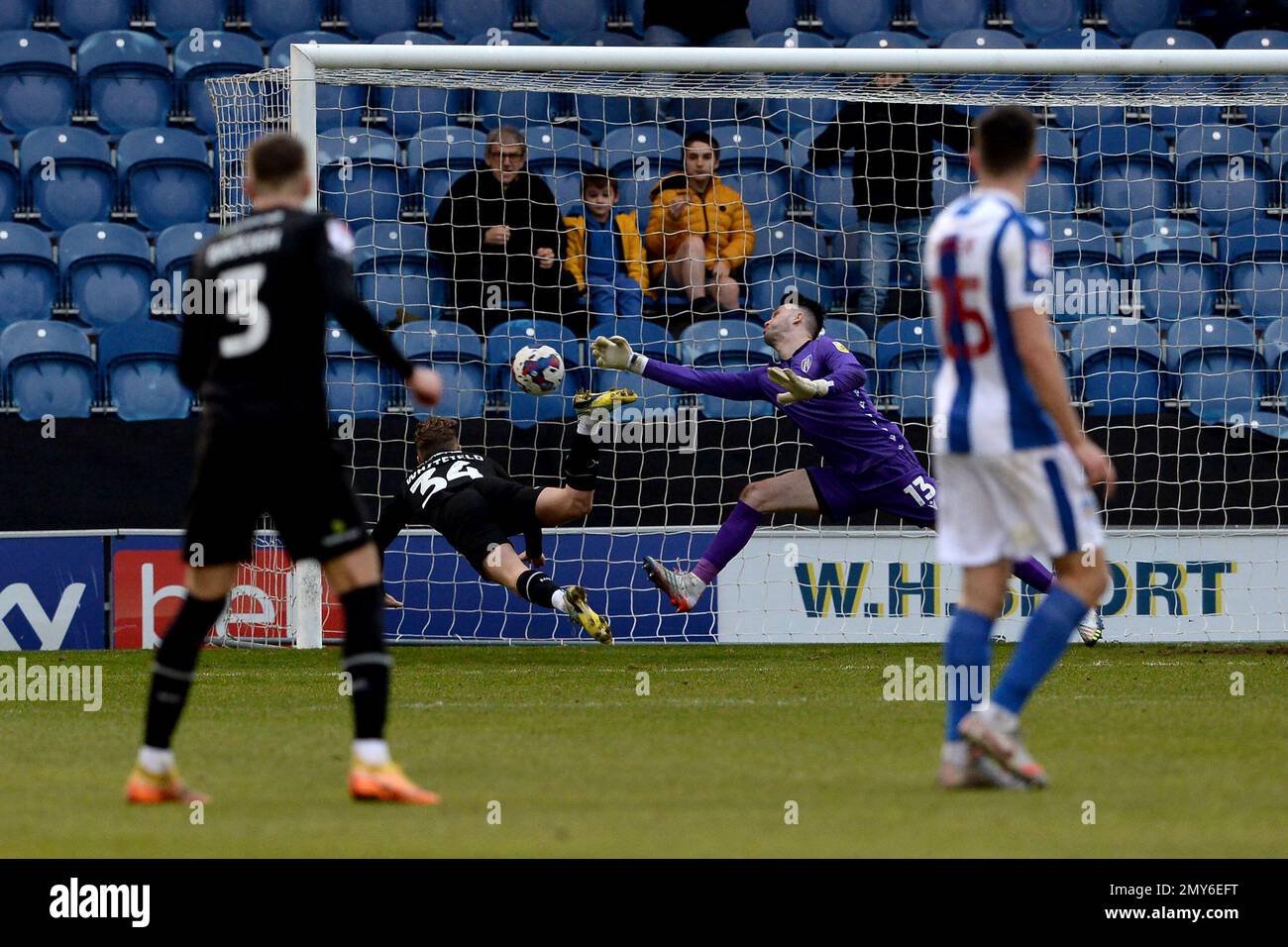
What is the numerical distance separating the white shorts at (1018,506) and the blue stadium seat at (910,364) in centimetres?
738

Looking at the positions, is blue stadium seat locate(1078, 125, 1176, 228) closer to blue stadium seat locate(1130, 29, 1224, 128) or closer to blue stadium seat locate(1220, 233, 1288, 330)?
blue stadium seat locate(1130, 29, 1224, 128)

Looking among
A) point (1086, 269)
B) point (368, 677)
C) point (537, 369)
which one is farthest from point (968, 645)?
point (1086, 269)

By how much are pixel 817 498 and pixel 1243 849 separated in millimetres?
6676

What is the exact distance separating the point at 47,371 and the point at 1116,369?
23.4 ft

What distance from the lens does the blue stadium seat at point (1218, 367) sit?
42.0ft

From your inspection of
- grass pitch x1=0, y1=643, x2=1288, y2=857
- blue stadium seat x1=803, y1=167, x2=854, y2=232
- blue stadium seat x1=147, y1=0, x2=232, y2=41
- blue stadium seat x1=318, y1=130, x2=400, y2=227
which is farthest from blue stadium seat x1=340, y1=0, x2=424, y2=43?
grass pitch x1=0, y1=643, x2=1288, y2=857

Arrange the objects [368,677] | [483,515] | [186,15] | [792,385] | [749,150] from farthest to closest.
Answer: [186,15], [749,150], [483,515], [792,385], [368,677]

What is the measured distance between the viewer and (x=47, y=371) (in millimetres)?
12461

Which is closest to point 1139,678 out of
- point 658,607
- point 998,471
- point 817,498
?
point 817,498

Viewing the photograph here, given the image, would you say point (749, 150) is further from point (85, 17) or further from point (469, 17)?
point (85, 17)

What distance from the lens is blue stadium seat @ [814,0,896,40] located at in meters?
15.8

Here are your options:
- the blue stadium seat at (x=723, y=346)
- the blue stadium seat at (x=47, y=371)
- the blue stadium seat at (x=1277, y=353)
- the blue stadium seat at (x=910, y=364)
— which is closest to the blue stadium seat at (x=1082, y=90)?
the blue stadium seat at (x=910, y=364)

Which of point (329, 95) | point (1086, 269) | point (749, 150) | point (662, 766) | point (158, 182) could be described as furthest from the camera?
point (329, 95)

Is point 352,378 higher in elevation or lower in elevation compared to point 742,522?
higher
